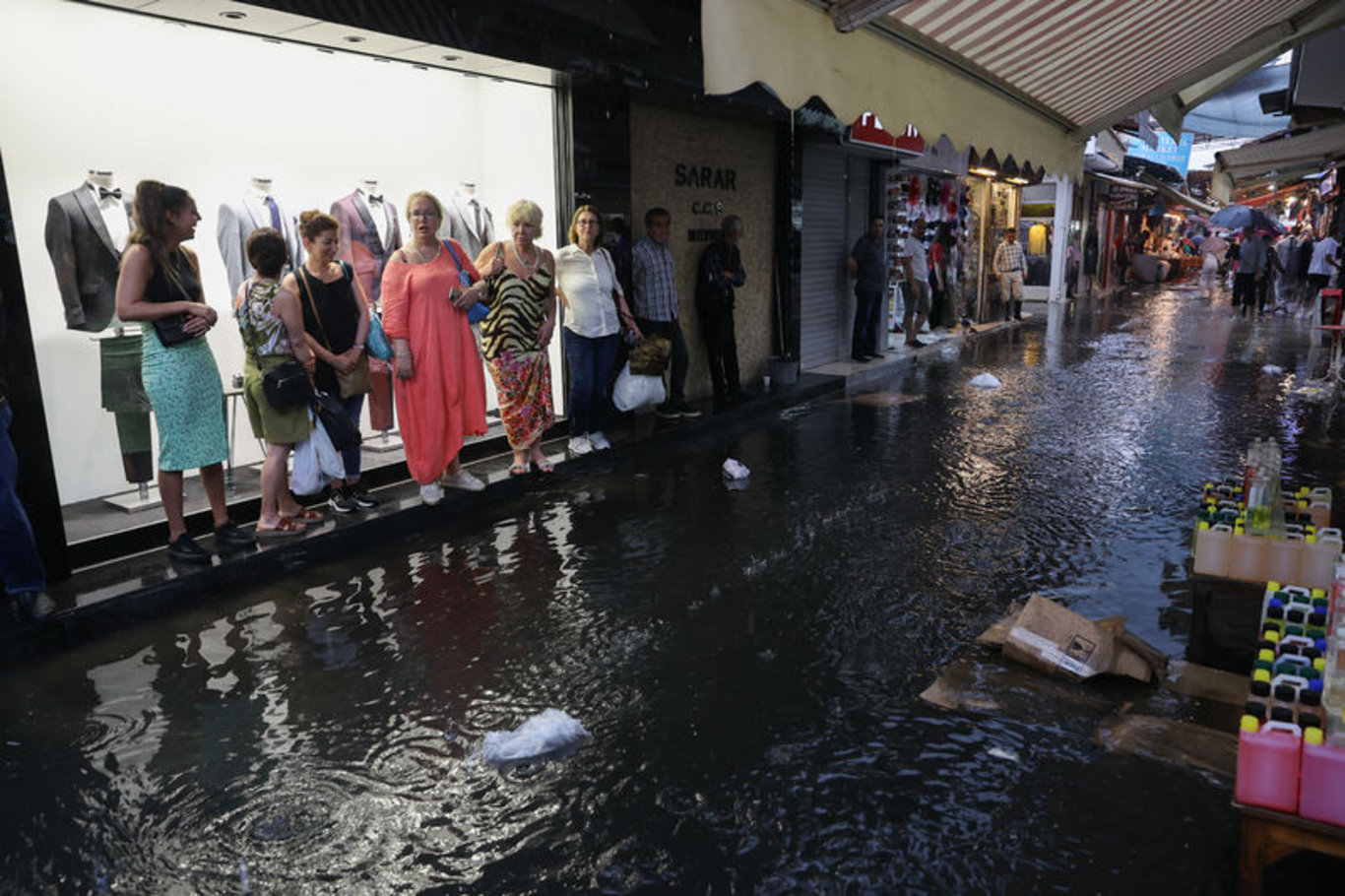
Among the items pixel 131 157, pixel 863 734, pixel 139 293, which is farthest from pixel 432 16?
pixel 863 734

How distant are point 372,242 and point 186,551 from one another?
3349mm

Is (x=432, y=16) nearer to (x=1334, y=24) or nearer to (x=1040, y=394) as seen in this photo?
(x=1334, y=24)

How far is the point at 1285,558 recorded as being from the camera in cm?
393

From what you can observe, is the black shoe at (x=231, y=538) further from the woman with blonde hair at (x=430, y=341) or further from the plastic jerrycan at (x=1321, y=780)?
the plastic jerrycan at (x=1321, y=780)

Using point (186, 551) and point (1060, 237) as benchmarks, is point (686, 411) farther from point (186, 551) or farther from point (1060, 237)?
point (1060, 237)

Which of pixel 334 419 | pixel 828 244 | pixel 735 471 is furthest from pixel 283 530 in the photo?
pixel 828 244

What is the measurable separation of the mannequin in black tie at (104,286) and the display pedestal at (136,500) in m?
0.09

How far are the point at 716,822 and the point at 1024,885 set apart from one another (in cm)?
90

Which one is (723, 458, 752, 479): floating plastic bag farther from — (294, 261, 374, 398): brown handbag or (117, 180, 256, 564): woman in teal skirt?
(117, 180, 256, 564): woman in teal skirt

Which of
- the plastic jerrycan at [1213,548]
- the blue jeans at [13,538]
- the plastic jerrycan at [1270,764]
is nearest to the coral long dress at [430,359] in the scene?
the blue jeans at [13,538]

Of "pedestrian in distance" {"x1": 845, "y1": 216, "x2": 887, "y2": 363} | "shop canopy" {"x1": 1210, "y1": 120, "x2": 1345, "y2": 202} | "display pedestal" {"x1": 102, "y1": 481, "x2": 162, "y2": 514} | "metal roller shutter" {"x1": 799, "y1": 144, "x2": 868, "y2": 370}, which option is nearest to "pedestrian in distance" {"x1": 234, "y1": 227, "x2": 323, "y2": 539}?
"display pedestal" {"x1": 102, "y1": 481, "x2": 162, "y2": 514}

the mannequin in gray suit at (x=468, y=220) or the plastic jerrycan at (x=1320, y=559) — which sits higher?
the mannequin in gray suit at (x=468, y=220)

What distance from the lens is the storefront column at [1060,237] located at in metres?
26.0

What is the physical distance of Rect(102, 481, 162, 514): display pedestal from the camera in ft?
19.7
